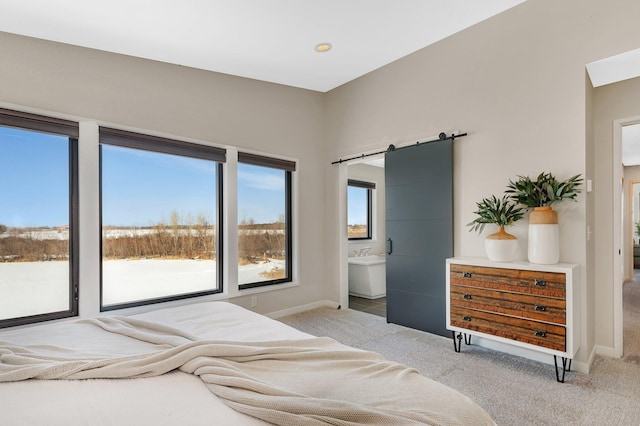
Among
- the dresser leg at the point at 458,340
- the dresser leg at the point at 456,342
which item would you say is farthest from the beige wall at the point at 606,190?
the dresser leg at the point at 456,342

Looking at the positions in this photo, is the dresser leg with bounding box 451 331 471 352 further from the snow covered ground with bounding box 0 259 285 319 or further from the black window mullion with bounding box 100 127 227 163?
the black window mullion with bounding box 100 127 227 163

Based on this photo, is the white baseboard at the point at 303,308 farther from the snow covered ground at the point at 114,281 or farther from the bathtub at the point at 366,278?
the bathtub at the point at 366,278

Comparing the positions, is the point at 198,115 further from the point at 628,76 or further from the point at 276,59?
the point at 628,76

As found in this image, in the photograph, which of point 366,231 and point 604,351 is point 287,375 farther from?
point 366,231

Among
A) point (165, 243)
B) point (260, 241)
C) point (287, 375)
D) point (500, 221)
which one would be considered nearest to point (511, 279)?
point (500, 221)

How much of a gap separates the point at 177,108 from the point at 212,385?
9.35 ft

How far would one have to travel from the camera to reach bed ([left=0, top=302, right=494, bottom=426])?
1058mm

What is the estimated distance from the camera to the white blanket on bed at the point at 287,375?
41.4 inches

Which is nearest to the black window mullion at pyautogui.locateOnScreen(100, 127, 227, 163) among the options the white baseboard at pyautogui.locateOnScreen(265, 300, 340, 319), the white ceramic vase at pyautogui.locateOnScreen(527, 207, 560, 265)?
the white baseboard at pyautogui.locateOnScreen(265, 300, 340, 319)

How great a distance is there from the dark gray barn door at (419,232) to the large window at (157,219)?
78.0 inches

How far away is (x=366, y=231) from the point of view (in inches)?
263

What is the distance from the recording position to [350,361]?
141cm

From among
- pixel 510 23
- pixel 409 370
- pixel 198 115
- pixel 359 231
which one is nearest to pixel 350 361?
pixel 409 370

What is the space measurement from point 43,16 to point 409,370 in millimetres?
3234
